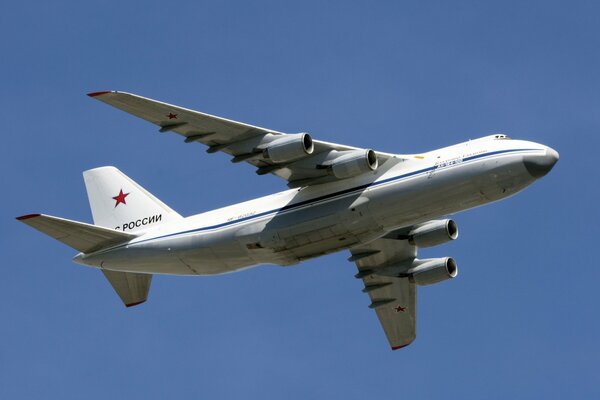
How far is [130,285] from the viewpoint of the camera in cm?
4369

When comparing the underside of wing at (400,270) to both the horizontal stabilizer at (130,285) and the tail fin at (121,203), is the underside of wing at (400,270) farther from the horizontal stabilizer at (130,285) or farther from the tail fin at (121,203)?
the horizontal stabilizer at (130,285)

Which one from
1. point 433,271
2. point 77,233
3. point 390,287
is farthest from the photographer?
point 390,287

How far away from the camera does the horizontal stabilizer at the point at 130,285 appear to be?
43469mm

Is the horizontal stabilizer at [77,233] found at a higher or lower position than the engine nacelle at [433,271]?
higher

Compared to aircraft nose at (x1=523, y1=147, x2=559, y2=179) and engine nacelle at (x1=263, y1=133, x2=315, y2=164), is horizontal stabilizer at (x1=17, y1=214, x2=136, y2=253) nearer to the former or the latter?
engine nacelle at (x1=263, y1=133, x2=315, y2=164)

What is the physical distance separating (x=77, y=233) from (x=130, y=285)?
3.43 metres

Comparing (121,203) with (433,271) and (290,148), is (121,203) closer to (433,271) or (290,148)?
→ (290,148)

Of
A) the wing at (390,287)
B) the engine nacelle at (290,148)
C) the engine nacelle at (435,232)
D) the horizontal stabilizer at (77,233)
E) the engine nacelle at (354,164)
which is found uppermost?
the engine nacelle at (290,148)

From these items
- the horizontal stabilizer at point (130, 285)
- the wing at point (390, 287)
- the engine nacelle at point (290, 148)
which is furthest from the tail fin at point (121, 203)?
the wing at point (390, 287)

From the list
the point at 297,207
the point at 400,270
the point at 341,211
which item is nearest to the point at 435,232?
the point at 400,270

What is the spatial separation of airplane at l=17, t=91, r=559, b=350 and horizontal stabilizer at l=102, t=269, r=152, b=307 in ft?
0.11

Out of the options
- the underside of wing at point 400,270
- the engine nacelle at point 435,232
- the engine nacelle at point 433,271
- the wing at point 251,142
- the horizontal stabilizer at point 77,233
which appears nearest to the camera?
the wing at point 251,142

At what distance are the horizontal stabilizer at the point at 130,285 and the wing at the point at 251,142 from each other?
6742 mm

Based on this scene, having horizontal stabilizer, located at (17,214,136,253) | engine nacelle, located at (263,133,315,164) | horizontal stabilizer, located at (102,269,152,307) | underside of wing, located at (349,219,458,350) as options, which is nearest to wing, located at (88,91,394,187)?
engine nacelle, located at (263,133,315,164)
